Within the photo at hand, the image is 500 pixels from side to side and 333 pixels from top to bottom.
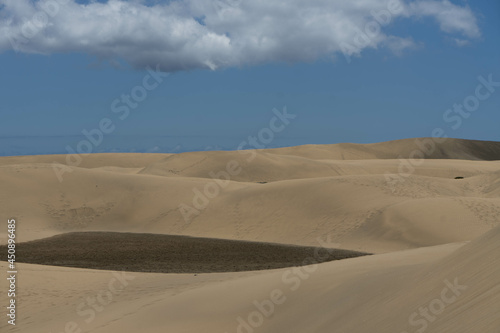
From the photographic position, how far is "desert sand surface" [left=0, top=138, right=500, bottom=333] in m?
6.77

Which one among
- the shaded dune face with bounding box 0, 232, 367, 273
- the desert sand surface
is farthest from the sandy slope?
the shaded dune face with bounding box 0, 232, 367, 273

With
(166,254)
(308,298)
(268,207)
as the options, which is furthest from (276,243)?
(308,298)

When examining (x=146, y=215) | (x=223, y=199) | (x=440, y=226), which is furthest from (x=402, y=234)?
(x=146, y=215)

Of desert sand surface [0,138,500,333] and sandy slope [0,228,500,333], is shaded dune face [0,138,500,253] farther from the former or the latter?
sandy slope [0,228,500,333]

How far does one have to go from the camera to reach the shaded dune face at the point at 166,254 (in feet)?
59.9

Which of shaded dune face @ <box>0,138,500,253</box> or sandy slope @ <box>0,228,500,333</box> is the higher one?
shaded dune face @ <box>0,138,500,253</box>

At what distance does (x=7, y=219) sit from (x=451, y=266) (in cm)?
2828

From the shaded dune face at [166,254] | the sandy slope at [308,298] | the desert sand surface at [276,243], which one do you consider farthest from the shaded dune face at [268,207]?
the sandy slope at [308,298]

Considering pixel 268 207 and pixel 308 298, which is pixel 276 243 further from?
pixel 308 298

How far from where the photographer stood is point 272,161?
60.5 m

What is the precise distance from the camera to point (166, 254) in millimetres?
21094

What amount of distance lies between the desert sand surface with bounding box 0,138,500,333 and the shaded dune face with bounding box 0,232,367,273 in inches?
29.9

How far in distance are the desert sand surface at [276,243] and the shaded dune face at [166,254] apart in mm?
760

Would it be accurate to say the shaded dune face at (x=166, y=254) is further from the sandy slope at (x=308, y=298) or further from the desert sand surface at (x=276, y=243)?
the sandy slope at (x=308, y=298)
